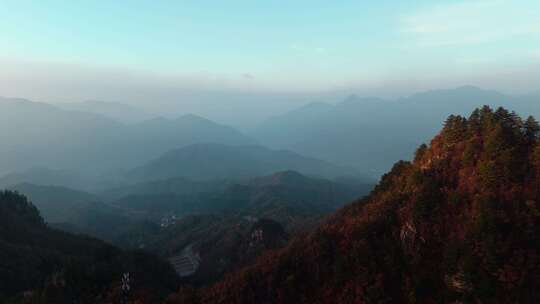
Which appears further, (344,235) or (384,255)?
(344,235)

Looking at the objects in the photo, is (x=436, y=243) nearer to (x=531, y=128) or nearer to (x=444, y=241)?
(x=444, y=241)

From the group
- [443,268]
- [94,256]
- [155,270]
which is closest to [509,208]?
[443,268]

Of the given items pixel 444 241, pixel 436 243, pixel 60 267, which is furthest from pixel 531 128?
pixel 60 267

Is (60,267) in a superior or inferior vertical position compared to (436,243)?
inferior

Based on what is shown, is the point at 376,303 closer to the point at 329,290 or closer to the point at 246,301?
the point at 329,290

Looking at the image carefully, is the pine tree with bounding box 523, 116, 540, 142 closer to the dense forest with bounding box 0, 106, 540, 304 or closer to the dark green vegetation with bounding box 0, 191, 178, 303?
the dense forest with bounding box 0, 106, 540, 304

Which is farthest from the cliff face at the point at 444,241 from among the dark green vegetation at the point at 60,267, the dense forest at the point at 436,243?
the dark green vegetation at the point at 60,267

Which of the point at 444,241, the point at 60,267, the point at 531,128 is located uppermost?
the point at 531,128
